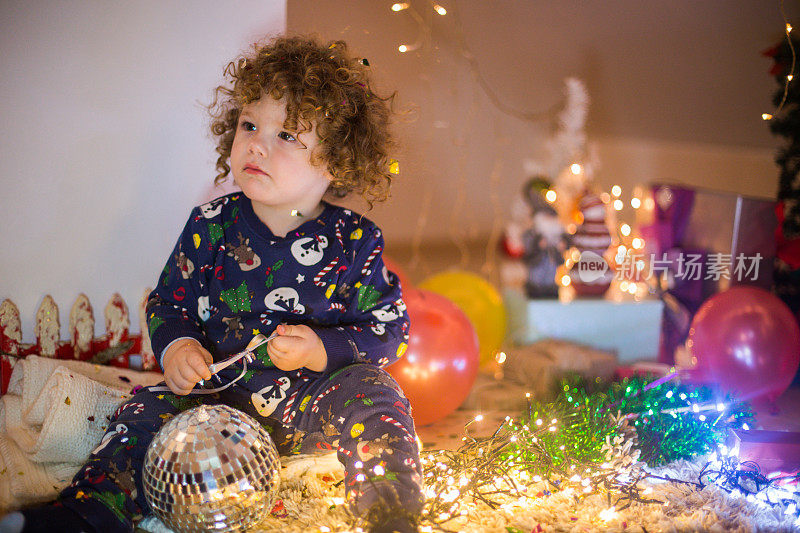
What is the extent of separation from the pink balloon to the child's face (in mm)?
1222

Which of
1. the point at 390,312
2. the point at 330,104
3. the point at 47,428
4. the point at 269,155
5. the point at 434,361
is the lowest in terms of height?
the point at 47,428

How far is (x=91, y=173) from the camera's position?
1585mm

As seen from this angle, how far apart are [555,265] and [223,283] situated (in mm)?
1441

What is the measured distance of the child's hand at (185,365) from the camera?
1119 millimetres

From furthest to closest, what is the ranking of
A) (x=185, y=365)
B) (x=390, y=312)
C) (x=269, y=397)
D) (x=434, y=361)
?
(x=434, y=361) < (x=390, y=312) < (x=269, y=397) < (x=185, y=365)

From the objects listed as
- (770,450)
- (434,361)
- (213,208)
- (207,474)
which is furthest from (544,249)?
(207,474)

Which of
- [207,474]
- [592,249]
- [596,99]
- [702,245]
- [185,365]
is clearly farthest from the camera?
[596,99]

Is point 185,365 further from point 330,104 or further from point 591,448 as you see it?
point 591,448

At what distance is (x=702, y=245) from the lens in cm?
211

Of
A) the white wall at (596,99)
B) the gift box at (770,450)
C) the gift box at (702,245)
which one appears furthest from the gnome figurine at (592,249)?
the gift box at (770,450)

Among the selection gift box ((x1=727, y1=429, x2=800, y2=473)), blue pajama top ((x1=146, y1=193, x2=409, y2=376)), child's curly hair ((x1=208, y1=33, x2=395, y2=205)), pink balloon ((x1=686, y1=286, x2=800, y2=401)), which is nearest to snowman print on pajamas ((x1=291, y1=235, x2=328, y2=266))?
blue pajama top ((x1=146, y1=193, x2=409, y2=376))

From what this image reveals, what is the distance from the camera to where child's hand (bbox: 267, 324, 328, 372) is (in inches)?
45.1

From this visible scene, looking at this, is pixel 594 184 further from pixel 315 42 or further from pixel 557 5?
pixel 315 42

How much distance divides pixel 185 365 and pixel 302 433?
0.28 m
